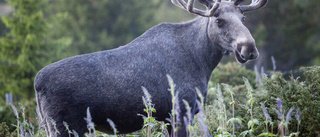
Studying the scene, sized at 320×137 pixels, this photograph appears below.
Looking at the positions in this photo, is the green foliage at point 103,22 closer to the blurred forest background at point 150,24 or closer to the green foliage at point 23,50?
the blurred forest background at point 150,24

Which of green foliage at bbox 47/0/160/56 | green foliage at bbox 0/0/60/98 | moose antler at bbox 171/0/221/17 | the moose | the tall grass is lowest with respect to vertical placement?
the tall grass

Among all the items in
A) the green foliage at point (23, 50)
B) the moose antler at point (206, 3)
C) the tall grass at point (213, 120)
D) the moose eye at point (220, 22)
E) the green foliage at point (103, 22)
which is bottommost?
the tall grass at point (213, 120)

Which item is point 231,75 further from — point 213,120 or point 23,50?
point 23,50

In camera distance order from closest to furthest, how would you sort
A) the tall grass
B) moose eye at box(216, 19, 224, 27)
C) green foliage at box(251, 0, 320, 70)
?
the tall grass < moose eye at box(216, 19, 224, 27) < green foliage at box(251, 0, 320, 70)

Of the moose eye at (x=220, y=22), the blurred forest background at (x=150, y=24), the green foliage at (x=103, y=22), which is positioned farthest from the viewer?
the green foliage at (x=103, y=22)

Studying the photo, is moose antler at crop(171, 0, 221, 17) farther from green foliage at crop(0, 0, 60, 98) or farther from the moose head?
green foliage at crop(0, 0, 60, 98)

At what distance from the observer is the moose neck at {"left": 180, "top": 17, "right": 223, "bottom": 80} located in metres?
4.60

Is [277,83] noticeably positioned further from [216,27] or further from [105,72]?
[105,72]

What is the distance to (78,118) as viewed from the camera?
12.7 ft

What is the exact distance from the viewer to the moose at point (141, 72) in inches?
152

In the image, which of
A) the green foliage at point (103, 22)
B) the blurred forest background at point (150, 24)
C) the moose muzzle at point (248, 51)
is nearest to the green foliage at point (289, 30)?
the blurred forest background at point (150, 24)

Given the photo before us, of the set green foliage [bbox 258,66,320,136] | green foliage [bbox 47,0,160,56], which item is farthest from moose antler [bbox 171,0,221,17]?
green foliage [bbox 47,0,160,56]

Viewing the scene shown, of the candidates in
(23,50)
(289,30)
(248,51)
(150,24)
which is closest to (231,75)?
(248,51)

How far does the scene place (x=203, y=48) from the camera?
183 inches
